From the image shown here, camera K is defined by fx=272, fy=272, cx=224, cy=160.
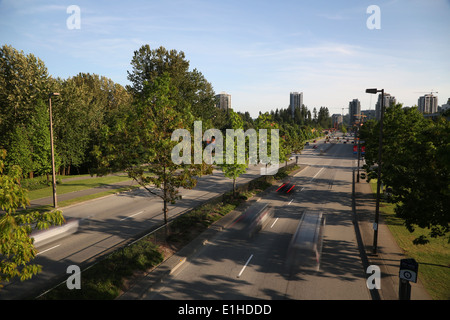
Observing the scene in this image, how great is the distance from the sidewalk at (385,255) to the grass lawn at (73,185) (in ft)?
97.1

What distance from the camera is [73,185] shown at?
1325 inches

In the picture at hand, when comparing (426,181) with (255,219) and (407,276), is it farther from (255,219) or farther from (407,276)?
(255,219)

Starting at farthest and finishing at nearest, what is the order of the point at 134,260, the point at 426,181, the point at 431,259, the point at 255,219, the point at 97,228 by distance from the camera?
the point at 255,219, the point at 97,228, the point at 431,259, the point at 134,260, the point at 426,181

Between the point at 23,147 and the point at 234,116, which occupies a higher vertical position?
the point at 234,116

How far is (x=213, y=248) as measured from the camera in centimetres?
1728

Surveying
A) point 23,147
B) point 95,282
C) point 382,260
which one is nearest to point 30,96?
point 23,147

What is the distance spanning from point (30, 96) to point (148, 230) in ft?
98.5

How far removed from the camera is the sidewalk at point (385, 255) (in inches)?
495

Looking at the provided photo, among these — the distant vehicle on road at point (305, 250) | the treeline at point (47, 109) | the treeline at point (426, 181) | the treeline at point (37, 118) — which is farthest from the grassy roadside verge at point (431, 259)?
the treeline at point (37, 118)

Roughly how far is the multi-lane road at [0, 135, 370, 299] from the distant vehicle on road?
1.47ft

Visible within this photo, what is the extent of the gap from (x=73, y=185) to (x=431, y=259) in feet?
117

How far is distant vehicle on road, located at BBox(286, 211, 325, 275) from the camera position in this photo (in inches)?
588

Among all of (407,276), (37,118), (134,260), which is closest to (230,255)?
(134,260)
